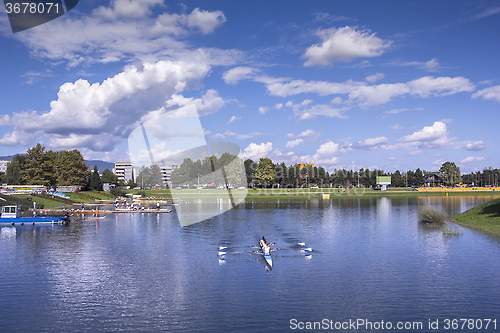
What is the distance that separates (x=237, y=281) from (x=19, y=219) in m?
63.9

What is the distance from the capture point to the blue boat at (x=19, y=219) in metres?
76.1

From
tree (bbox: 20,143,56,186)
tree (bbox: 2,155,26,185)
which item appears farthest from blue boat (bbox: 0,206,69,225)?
tree (bbox: 2,155,26,185)

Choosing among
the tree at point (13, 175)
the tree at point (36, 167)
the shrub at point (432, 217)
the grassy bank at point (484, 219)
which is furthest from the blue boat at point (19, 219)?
the grassy bank at point (484, 219)

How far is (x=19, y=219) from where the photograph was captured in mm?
76125

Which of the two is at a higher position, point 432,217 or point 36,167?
point 36,167

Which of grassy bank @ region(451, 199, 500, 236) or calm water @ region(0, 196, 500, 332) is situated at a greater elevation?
grassy bank @ region(451, 199, 500, 236)

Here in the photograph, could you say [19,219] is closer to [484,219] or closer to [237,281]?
[237,281]

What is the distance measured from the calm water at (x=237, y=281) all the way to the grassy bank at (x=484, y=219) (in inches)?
172

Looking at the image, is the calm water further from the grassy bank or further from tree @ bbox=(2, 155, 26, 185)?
tree @ bbox=(2, 155, 26, 185)

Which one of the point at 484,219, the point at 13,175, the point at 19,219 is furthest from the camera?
the point at 13,175

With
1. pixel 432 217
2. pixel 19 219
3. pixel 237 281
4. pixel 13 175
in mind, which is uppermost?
pixel 13 175

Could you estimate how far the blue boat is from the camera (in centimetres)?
7606

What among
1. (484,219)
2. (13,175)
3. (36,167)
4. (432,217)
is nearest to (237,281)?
(432,217)

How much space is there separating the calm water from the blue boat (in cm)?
1666
